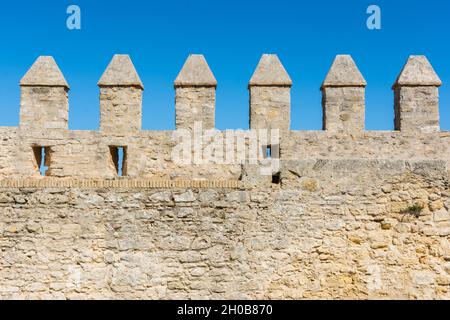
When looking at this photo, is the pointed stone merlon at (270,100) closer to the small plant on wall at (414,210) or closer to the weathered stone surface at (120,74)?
the weathered stone surface at (120,74)

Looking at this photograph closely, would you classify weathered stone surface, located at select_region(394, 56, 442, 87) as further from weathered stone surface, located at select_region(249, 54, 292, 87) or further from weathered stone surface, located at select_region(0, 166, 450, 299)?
weathered stone surface, located at select_region(0, 166, 450, 299)

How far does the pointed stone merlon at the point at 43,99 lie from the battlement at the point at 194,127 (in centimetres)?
2

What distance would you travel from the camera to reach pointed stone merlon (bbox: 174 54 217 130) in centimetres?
1138

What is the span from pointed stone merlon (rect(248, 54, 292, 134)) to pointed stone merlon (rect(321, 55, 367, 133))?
0.86 metres

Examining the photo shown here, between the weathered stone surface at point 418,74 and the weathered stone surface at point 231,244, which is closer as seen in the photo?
the weathered stone surface at point 231,244

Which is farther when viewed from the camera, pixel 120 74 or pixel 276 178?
pixel 120 74

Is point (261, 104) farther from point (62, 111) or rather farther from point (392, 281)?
point (392, 281)

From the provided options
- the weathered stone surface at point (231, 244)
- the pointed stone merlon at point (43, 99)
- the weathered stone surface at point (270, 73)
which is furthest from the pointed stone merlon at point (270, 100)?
the weathered stone surface at point (231, 244)

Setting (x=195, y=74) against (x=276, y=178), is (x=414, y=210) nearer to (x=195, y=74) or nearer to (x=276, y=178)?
(x=276, y=178)

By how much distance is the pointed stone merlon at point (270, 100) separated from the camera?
37.4ft

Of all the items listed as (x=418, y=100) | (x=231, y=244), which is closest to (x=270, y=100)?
(x=418, y=100)

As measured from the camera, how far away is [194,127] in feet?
37.4

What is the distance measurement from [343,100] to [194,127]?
3332 mm

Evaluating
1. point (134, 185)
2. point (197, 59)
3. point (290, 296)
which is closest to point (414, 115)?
point (197, 59)
